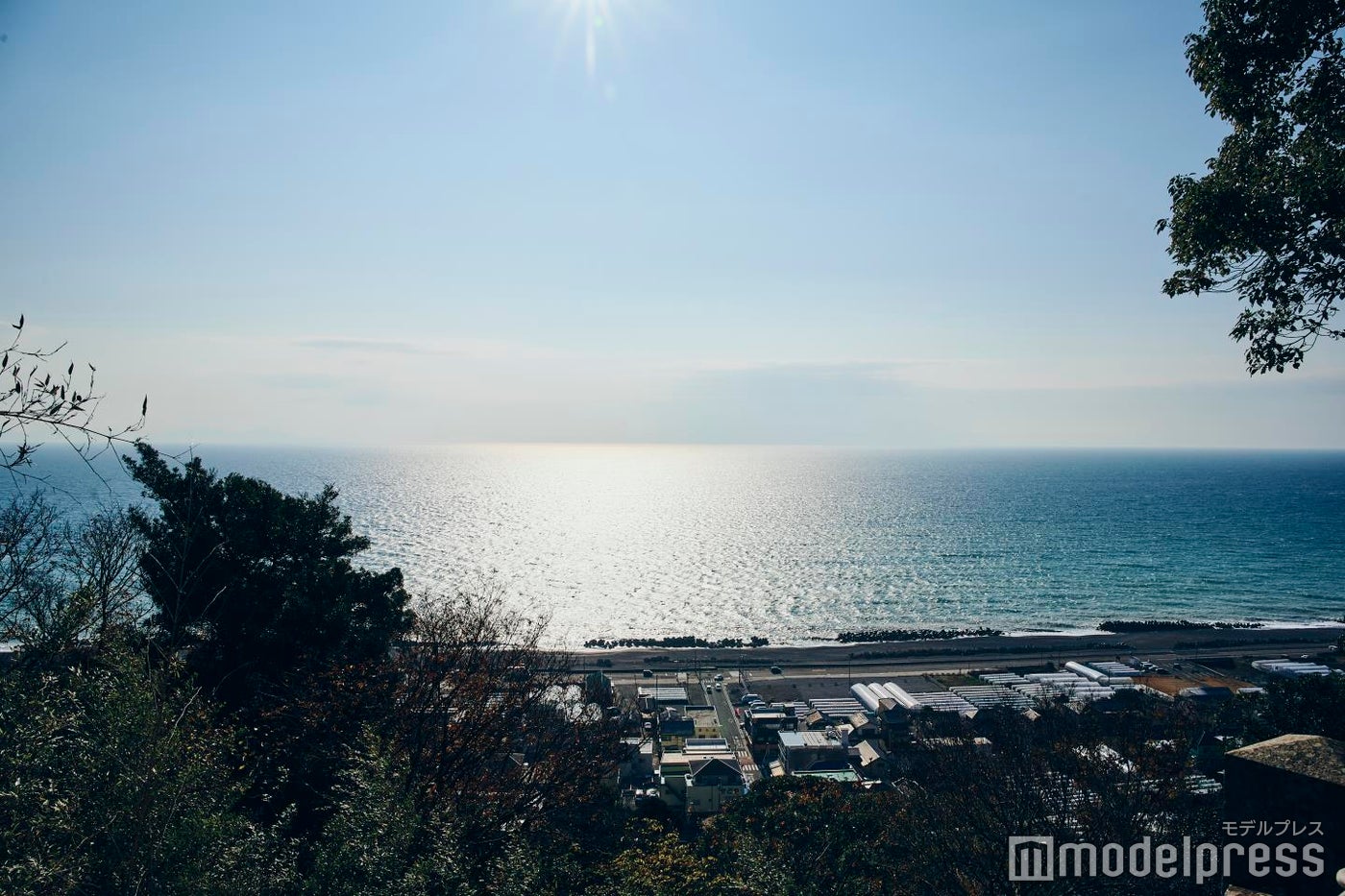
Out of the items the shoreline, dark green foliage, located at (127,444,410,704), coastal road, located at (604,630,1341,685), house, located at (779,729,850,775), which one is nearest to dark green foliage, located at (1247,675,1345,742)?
house, located at (779,729,850,775)

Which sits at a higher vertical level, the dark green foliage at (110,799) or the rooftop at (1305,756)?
the rooftop at (1305,756)

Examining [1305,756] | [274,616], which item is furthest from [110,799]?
[274,616]

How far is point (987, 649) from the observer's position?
182 feet

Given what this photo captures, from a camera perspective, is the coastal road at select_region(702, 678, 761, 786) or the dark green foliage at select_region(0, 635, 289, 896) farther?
the coastal road at select_region(702, 678, 761, 786)

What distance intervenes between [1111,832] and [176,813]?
1539 cm

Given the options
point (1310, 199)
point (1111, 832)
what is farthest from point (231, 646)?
point (1310, 199)

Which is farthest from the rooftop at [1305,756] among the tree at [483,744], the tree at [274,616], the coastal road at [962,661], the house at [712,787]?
the coastal road at [962,661]

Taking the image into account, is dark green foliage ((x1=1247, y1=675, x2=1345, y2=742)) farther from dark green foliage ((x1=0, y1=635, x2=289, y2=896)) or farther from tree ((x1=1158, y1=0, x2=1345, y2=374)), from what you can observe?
dark green foliage ((x1=0, y1=635, x2=289, y2=896))

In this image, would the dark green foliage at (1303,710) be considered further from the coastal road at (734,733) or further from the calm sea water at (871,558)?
the calm sea water at (871,558)

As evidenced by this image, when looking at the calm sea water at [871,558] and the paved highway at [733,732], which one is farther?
the calm sea water at [871,558]

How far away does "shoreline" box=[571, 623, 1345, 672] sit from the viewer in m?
53.2

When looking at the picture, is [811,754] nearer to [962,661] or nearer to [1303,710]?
[1303,710]

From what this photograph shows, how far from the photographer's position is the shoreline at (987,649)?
53188 mm

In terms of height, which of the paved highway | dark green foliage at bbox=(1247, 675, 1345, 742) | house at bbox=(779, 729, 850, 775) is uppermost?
dark green foliage at bbox=(1247, 675, 1345, 742)
